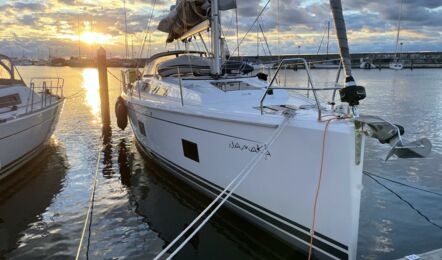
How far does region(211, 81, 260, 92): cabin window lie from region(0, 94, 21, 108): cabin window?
5536mm

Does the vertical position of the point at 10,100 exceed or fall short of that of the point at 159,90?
it falls short

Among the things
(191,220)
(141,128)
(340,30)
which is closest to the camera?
(340,30)

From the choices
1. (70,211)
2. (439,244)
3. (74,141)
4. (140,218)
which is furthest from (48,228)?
(74,141)

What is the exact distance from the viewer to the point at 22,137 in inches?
329

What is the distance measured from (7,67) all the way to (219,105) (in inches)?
322

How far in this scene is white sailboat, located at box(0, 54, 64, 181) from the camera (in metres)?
7.67

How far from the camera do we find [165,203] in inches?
269

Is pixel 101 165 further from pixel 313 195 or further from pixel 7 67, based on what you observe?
pixel 313 195

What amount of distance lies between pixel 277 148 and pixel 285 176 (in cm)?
36

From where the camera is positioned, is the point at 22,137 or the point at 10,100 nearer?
the point at 22,137

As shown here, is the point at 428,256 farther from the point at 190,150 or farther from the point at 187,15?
the point at 187,15

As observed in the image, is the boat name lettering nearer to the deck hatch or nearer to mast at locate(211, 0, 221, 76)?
the deck hatch

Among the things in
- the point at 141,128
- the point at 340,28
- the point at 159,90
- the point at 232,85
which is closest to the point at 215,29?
the point at 232,85

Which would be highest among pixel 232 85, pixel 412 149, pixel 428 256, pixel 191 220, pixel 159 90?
pixel 232 85
